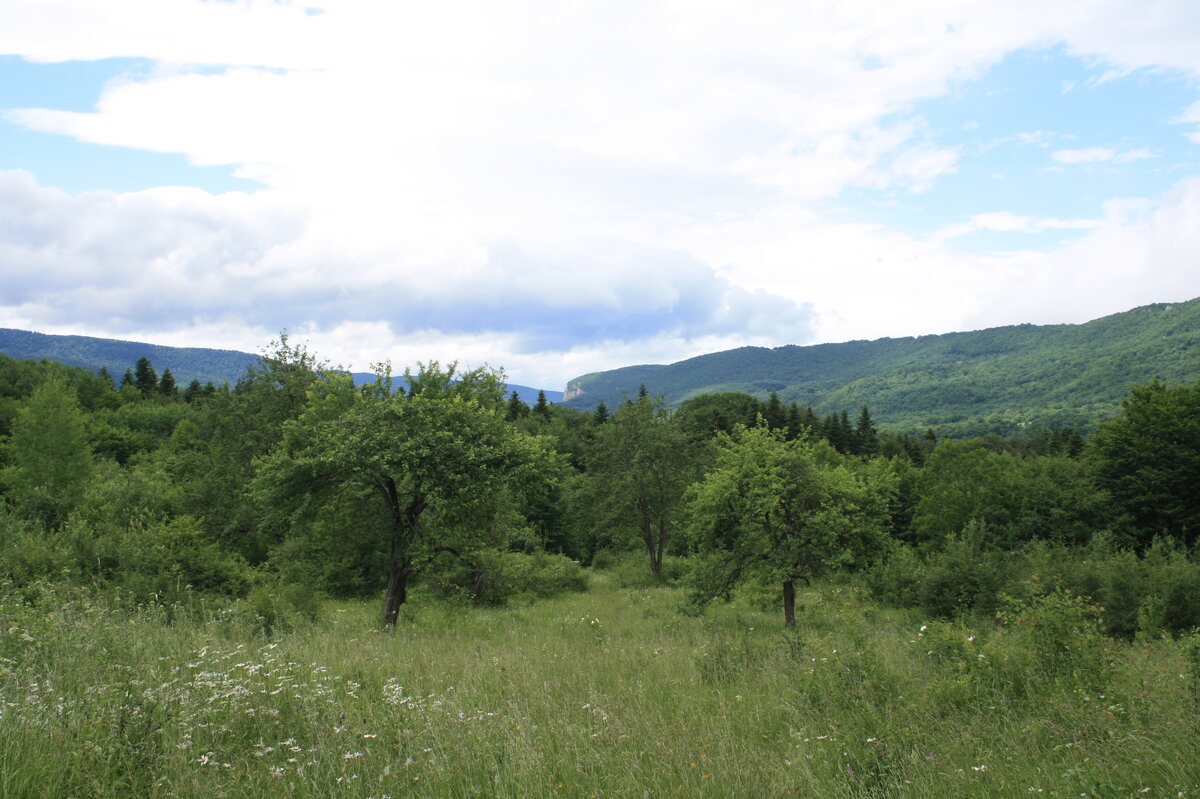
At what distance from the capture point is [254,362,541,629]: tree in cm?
1312

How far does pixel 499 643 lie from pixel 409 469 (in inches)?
181

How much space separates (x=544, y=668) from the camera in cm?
721

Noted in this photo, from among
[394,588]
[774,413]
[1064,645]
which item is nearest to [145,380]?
[774,413]

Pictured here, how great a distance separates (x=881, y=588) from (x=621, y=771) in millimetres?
24526

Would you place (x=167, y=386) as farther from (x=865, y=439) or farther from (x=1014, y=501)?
(x=1014, y=501)

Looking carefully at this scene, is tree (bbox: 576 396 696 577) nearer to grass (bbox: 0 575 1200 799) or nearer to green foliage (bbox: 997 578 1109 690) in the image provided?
green foliage (bbox: 997 578 1109 690)

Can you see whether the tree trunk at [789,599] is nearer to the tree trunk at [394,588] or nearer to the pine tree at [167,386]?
the tree trunk at [394,588]

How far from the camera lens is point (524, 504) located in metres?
24.5

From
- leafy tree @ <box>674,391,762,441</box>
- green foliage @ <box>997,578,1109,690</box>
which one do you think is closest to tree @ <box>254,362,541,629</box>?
green foliage @ <box>997,578,1109,690</box>

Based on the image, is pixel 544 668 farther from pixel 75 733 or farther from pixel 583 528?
pixel 583 528

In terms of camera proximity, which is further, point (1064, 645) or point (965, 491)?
point (965, 491)

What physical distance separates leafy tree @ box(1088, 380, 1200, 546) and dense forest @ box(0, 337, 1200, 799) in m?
8.45

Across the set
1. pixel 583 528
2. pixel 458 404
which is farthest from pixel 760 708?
pixel 583 528

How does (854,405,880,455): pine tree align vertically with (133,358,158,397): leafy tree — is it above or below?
below
